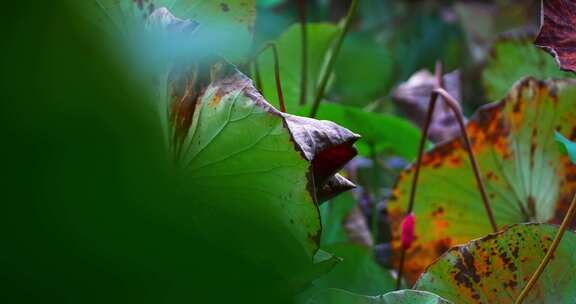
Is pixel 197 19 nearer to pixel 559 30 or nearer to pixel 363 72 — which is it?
pixel 559 30

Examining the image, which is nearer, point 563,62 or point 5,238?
point 5,238

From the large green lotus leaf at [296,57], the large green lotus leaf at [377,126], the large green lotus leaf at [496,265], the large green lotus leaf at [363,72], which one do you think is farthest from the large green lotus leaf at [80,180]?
the large green lotus leaf at [363,72]

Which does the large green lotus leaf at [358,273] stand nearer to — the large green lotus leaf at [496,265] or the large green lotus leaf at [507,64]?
the large green lotus leaf at [496,265]

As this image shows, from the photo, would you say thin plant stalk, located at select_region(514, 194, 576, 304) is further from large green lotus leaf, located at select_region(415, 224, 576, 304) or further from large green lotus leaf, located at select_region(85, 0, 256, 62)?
large green lotus leaf, located at select_region(85, 0, 256, 62)

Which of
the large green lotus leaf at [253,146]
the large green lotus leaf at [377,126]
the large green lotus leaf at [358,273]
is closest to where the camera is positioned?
the large green lotus leaf at [253,146]

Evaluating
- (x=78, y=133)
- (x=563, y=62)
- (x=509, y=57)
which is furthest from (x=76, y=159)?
(x=509, y=57)

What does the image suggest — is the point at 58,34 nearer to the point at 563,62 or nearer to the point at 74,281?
the point at 74,281

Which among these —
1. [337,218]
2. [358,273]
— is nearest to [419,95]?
[337,218]
